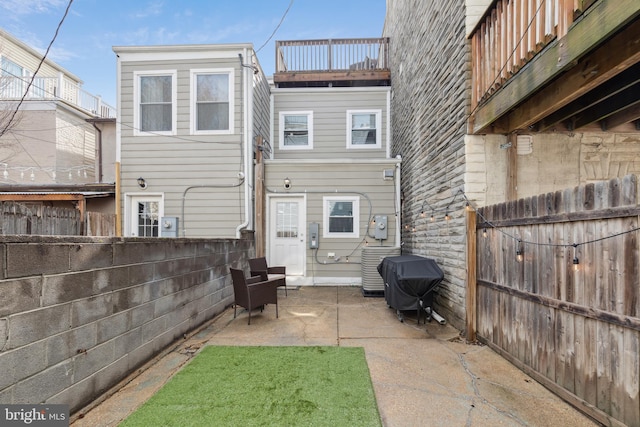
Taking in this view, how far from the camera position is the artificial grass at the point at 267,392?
2.06 meters

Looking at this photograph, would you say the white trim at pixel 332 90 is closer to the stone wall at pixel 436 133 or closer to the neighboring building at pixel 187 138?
the stone wall at pixel 436 133

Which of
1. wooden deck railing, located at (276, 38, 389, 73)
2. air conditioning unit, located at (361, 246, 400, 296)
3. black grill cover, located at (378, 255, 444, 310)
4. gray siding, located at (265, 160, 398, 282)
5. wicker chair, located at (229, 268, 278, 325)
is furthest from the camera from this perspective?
wooden deck railing, located at (276, 38, 389, 73)

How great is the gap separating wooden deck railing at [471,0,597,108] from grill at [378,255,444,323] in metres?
2.24

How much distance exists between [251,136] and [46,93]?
877cm

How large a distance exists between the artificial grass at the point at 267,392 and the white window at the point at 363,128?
6026mm

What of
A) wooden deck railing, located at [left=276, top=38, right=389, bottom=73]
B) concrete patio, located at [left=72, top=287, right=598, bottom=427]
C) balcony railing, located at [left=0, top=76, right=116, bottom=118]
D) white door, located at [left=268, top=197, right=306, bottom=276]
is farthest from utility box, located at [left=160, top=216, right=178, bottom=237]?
balcony railing, located at [left=0, top=76, right=116, bottom=118]

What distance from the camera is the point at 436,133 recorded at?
466cm

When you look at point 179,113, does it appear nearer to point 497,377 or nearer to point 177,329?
point 177,329

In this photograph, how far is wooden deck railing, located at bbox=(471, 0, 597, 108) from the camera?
7.48ft

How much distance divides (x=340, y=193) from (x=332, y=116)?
254 centimetres

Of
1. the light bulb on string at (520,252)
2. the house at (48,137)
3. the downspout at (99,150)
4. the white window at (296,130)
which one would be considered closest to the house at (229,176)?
the white window at (296,130)

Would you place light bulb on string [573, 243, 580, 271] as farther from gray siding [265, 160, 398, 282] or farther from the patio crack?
gray siding [265, 160, 398, 282]

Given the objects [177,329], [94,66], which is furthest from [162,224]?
[94,66]

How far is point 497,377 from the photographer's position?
8.74ft
